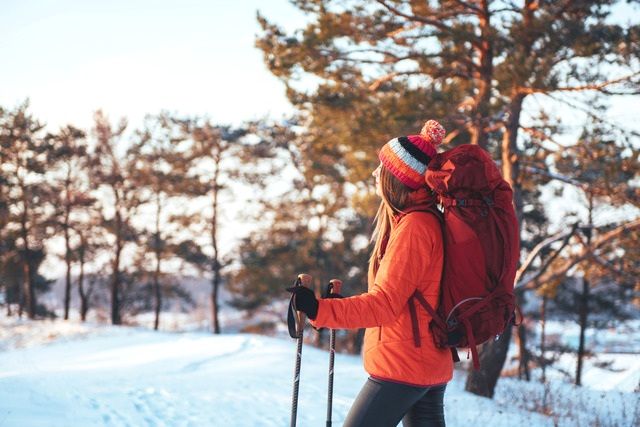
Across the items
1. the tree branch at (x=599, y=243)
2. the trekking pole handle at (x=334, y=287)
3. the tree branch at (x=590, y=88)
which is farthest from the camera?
the tree branch at (x=599, y=243)

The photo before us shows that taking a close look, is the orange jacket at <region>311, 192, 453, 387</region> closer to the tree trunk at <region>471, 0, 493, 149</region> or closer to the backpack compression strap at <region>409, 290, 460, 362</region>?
the backpack compression strap at <region>409, 290, 460, 362</region>

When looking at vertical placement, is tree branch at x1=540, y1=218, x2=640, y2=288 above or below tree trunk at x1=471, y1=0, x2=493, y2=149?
below

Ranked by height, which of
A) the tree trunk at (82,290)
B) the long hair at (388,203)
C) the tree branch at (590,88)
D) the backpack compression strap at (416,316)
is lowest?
the tree trunk at (82,290)

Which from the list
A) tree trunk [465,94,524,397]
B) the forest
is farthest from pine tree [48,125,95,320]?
tree trunk [465,94,524,397]

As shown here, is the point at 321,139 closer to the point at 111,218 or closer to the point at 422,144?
the point at 422,144

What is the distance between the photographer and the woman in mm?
2107

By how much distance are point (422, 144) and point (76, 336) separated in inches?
806

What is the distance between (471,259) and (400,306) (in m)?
0.35

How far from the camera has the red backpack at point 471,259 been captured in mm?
2172

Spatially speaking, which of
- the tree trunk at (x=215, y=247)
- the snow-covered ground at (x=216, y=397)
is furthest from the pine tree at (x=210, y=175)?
the snow-covered ground at (x=216, y=397)

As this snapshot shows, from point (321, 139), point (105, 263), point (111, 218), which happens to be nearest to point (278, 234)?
point (111, 218)

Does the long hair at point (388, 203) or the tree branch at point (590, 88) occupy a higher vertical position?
the tree branch at point (590, 88)

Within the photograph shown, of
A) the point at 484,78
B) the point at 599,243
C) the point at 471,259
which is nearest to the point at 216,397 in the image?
the point at 471,259

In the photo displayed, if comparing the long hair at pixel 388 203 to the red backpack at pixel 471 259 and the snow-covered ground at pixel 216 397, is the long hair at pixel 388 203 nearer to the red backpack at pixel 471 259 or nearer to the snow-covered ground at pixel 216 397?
the red backpack at pixel 471 259
